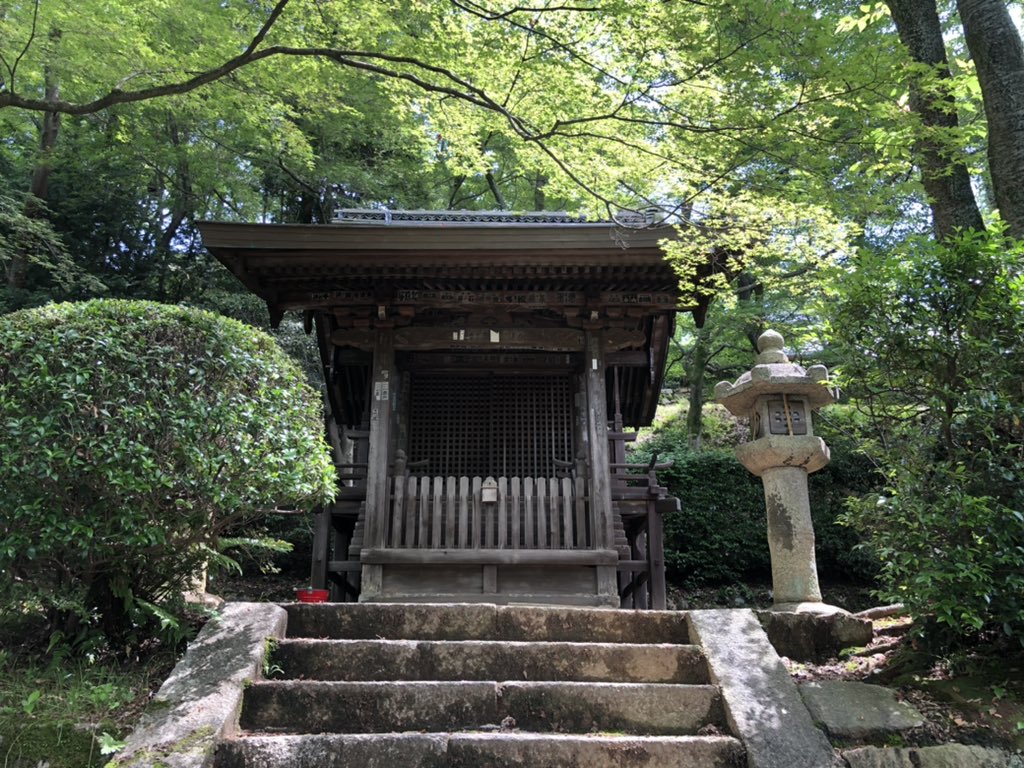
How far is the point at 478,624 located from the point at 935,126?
565 centimetres

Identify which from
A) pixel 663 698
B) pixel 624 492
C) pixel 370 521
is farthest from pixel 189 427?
pixel 624 492

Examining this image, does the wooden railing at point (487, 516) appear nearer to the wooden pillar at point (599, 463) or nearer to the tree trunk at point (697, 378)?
the wooden pillar at point (599, 463)

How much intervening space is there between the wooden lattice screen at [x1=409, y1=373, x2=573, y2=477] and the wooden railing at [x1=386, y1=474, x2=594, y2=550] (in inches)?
63.6

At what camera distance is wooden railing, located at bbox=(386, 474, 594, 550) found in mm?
7324

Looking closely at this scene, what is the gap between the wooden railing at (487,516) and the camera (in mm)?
7324

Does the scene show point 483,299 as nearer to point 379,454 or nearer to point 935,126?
point 379,454

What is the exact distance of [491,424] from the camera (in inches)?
366

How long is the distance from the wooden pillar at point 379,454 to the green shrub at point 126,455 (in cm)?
302

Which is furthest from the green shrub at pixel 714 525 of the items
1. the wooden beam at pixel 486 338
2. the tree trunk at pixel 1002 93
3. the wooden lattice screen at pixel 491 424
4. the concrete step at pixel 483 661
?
the concrete step at pixel 483 661

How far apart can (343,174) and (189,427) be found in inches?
534

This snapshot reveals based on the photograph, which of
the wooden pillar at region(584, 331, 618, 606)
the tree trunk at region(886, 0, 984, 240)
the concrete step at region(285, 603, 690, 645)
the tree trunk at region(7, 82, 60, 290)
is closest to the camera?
the concrete step at region(285, 603, 690, 645)

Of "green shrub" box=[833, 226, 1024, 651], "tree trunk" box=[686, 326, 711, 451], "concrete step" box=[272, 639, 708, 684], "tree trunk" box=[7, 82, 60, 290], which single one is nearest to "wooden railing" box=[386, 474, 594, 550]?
"concrete step" box=[272, 639, 708, 684]

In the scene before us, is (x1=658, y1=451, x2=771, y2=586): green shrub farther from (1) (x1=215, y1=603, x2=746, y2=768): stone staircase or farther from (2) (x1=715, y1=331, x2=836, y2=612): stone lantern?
(1) (x1=215, y1=603, x2=746, y2=768): stone staircase

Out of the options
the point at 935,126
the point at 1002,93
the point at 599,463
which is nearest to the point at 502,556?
the point at 599,463
